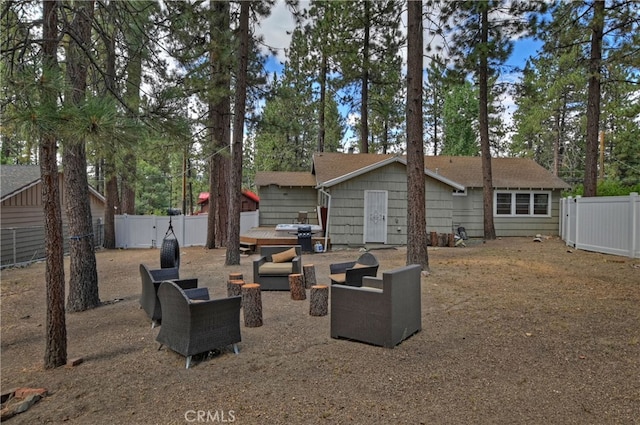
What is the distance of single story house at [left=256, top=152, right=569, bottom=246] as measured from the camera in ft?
44.4

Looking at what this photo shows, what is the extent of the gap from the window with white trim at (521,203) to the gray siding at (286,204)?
316 inches

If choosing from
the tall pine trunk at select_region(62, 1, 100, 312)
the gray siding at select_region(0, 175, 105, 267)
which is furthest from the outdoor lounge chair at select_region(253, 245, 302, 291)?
the gray siding at select_region(0, 175, 105, 267)

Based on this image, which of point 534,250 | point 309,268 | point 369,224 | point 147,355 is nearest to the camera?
point 147,355

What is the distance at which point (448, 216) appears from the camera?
1400 centimetres

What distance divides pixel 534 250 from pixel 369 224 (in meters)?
5.21

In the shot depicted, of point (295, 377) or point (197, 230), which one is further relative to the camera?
point (197, 230)

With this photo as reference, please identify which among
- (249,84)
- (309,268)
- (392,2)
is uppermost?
(392,2)

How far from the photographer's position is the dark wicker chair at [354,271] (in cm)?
607

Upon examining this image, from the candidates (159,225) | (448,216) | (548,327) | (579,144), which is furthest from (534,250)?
(579,144)

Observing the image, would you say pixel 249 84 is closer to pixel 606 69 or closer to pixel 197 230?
pixel 197 230

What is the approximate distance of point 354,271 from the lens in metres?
6.10

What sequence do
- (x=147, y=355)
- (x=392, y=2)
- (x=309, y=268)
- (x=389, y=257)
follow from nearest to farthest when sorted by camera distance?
(x=147, y=355)
(x=309, y=268)
(x=392, y=2)
(x=389, y=257)

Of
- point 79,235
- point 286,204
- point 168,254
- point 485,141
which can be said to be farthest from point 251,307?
point 485,141

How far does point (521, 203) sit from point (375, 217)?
762 cm
